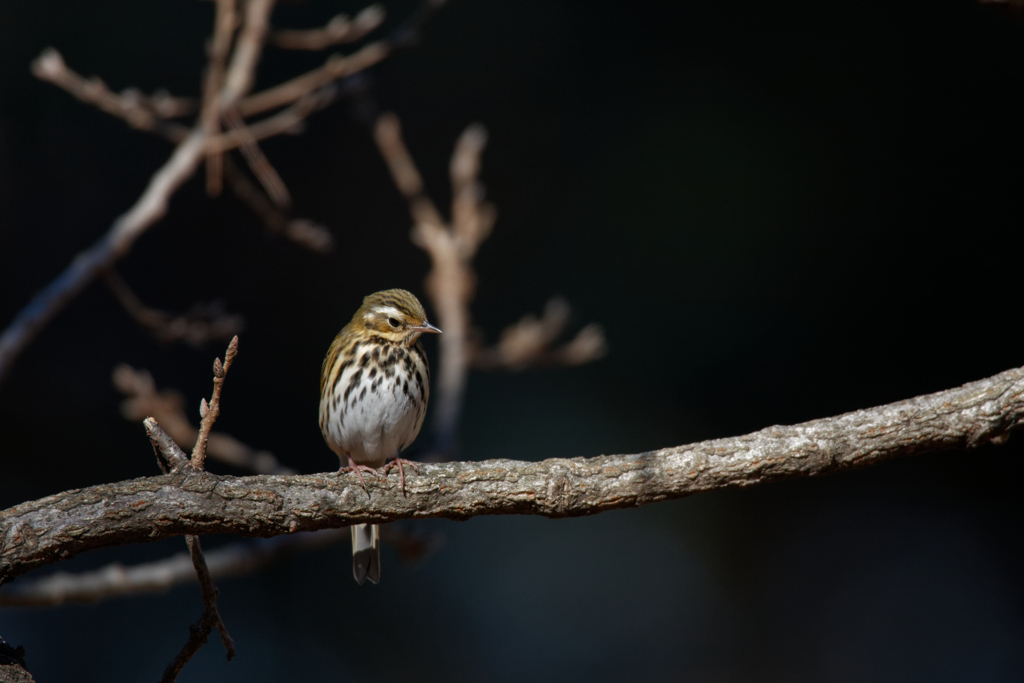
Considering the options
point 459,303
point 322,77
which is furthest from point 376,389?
point 322,77

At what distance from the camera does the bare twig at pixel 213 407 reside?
1987 mm

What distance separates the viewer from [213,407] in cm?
205

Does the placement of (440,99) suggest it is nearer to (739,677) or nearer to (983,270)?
(983,270)

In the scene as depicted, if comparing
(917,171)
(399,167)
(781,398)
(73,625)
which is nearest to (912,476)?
(781,398)

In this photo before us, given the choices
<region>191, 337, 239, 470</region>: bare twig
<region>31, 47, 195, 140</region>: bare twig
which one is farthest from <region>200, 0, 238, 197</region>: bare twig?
<region>191, 337, 239, 470</region>: bare twig

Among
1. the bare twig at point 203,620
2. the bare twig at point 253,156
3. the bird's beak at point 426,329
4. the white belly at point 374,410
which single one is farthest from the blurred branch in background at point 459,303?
the bare twig at point 203,620

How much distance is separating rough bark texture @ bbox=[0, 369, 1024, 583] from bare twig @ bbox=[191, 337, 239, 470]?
46 millimetres

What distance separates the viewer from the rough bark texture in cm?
207

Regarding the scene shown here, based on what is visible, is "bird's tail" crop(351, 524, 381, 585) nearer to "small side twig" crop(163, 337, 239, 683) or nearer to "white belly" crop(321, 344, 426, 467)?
"white belly" crop(321, 344, 426, 467)

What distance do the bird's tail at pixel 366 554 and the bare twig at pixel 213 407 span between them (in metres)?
1.62

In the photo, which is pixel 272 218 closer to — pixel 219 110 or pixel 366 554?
pixel 219 110

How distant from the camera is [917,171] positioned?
22.1 feet

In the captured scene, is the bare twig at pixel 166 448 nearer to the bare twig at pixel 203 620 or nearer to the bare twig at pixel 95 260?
the bare twig at pixel 203 620

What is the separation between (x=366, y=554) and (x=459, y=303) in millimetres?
1293
